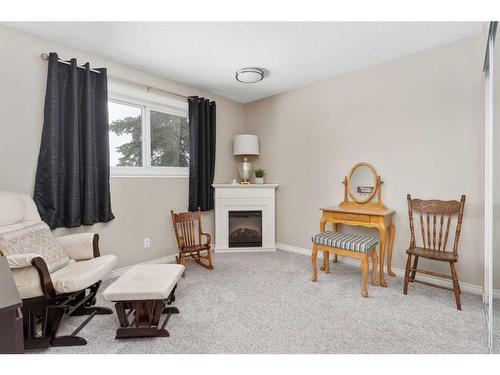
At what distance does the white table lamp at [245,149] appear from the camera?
4.00 m

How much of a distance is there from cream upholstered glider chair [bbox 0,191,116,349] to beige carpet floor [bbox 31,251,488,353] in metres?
0.15

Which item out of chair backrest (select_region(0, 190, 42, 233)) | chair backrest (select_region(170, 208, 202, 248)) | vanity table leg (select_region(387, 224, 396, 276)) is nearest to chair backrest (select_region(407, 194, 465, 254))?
vanity table leg (select_region(387, 224, 396, 276))

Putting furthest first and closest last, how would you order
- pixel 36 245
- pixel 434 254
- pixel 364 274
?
1. pixel 364 274
2. pixel 434 254
3. pixel 36 245

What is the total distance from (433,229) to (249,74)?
256cm

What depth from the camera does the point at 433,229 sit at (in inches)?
96.7

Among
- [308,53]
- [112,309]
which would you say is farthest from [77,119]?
[308,53]

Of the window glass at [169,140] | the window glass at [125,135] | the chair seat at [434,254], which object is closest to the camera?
the chair seat at [434,254]

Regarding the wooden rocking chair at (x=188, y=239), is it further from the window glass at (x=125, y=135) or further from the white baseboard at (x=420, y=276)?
the white baseboard at (x=420, y=276)

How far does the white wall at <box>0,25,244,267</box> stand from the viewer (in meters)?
2.21

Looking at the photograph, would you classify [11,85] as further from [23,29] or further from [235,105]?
[235,105]

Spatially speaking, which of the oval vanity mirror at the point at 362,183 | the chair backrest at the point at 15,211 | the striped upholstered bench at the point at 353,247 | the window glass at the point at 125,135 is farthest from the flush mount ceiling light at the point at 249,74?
the chair backrest at the point at 15,211

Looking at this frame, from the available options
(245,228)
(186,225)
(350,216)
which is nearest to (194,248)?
(186,225)

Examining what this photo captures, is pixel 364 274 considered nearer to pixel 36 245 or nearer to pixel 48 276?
pixel 48 276

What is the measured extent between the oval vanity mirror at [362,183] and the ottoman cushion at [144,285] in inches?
88.7
